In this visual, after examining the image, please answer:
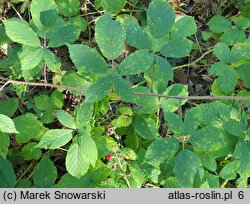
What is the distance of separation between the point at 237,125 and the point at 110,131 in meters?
0.77

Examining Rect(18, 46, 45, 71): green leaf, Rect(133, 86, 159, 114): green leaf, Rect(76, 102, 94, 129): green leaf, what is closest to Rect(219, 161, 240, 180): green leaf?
Rect(133, 86, 159, 114): green leaf

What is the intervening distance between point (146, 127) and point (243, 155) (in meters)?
0.46

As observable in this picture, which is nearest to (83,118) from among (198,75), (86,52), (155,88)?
(86,52)

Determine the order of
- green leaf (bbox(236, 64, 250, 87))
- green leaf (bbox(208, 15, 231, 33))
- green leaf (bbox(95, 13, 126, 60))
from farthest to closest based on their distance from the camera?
green leaf (bbox(208, 15, 231, 33)) < green leaf (bbox(236, 64, 250, 87)) < green leaf (bbox(95, 13, 126, 60))

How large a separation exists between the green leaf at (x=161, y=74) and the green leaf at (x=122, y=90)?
230 millimetres

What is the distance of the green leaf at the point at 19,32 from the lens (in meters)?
1.56

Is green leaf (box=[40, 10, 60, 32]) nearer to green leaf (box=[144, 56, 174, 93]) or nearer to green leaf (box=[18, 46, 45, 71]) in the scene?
green leaf (box=[18, 46, 45, 71])

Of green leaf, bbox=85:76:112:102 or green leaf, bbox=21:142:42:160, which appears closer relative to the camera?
green leaf, bbox=85:76:112:102

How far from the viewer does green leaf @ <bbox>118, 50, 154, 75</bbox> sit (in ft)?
4.82

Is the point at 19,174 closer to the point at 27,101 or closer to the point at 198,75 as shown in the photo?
the point at 27,101

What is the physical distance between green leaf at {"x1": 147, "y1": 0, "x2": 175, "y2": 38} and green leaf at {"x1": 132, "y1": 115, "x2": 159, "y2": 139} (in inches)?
19.1

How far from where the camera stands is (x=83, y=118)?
1616 mm

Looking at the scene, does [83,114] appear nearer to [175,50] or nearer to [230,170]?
[175,50]

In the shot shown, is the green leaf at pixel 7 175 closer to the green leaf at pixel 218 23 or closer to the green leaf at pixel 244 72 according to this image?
the green leaf at pixel 244 72
